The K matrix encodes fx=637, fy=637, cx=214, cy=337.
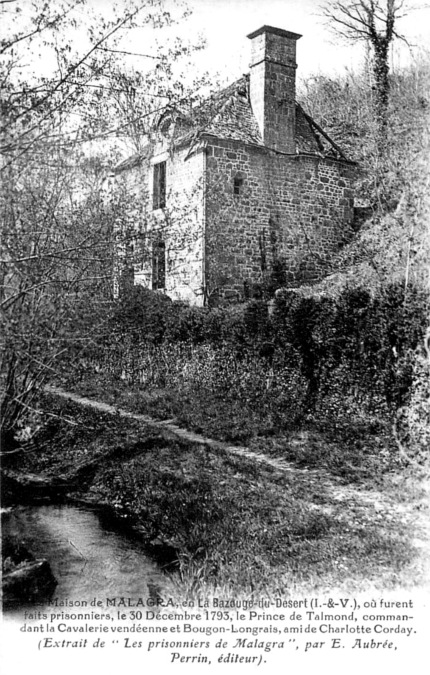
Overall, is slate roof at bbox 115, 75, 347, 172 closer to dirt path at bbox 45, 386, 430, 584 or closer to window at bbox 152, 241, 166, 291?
window at bbox 152, 241, 166, 291

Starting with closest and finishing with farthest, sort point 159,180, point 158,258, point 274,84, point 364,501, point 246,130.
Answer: point 364,501, point 158,258, point 246,130, point 274,84, point 159,180

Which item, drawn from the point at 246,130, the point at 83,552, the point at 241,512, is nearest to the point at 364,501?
the point at 241,512

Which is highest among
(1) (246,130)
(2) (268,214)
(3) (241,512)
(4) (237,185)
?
(1) (246,130)

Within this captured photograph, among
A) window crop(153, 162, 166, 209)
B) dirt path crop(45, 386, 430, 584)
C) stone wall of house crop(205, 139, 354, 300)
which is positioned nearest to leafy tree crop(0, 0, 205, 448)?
dirt path crop(45, 386, 430, 584)

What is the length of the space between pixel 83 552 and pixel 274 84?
51.3 ft

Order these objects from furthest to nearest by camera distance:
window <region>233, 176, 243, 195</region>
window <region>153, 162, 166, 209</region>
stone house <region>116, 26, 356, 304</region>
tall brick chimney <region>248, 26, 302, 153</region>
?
1. window <region>153, 162, 166, 209</region>
2. window <region>233, 176, 243, 195</region>
3. tall brick chimney <region>248, 26, 302, 153</region>
4. stone house <region>116, 26, 356, 304</region>

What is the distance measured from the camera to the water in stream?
A: 19.4ft

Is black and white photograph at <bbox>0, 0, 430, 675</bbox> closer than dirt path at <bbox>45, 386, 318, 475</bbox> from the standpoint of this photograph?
Yes

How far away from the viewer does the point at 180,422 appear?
11289 mm

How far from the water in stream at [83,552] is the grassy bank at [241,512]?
354 millimetres

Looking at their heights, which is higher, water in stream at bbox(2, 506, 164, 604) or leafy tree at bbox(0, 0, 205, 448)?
leafy tree at bbox(0, 0, 205, 448)

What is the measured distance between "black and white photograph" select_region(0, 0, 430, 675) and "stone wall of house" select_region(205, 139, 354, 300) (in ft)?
10.6

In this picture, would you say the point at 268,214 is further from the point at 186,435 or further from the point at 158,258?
the point at 158,258

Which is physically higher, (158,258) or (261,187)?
(261,187)
